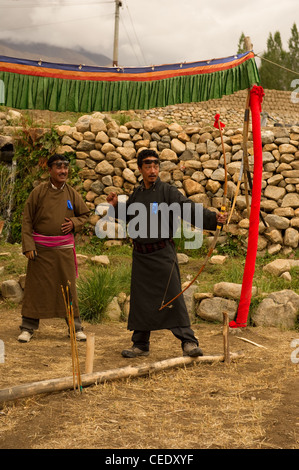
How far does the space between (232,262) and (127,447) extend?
16.2ft

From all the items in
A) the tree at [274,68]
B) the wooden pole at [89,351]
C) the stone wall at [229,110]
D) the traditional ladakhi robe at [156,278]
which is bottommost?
the wooden pole at [89,351]

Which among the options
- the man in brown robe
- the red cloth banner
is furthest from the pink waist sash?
the red cloth banner

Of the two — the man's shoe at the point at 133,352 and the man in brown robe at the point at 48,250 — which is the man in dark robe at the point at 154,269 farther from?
the man in brown robe at the point at 48,250

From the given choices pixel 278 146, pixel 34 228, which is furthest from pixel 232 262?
pixel 34 228

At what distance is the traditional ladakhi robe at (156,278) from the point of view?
4309 mm

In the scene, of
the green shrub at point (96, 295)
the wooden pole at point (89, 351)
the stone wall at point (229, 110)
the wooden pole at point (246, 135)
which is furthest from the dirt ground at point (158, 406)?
the stone wall at point (229, 110)

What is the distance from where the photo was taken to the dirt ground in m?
2.76

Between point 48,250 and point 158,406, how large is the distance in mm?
2267

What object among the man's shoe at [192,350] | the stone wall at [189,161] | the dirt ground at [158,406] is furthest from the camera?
the stone wall at [189,161]

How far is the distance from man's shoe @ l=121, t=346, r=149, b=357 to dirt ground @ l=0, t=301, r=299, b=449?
Answer: 0.19ft

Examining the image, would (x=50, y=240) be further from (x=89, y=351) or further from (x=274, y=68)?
(x=274, y=68)

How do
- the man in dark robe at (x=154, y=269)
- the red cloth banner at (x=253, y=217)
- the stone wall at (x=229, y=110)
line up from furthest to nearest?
the stone wall at (x=229, y=110)
the red cloth banner at (x=253, y=217)
the man in dark robe at (x=154, y=269)

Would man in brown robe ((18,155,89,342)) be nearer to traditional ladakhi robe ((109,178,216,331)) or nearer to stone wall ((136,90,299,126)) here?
traditional ladakhi robe ((109,178,216,331))

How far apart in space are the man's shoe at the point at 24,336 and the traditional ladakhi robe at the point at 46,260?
0.16 meters
